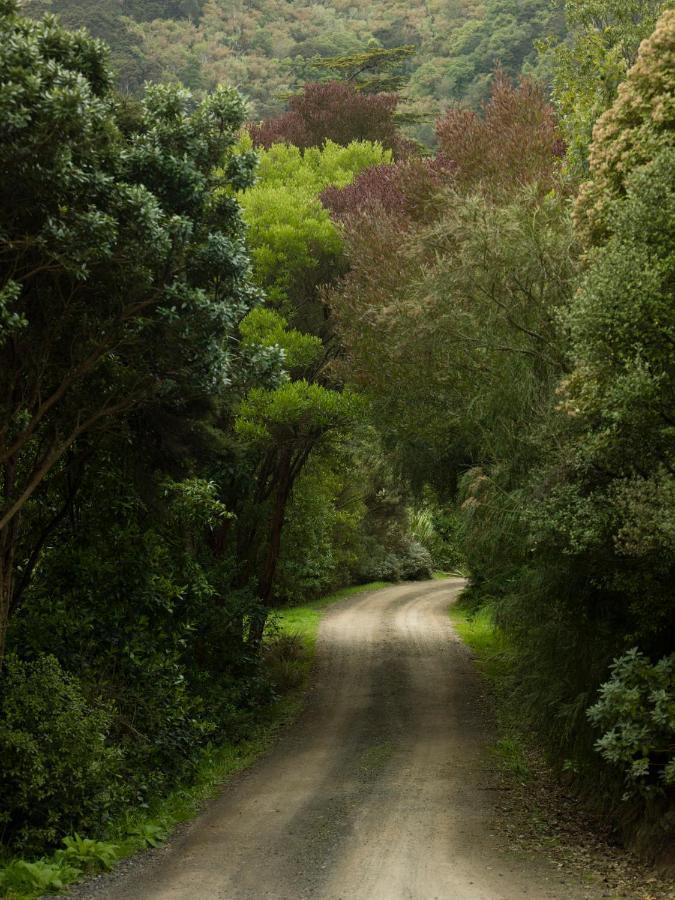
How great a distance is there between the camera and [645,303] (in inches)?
406

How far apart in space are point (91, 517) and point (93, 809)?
435cm

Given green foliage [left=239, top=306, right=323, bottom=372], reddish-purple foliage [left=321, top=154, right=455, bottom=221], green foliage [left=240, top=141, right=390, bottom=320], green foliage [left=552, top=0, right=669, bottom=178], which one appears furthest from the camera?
green foliage [left=240, top=141, right=390, bottom=320]

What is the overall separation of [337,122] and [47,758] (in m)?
26.6

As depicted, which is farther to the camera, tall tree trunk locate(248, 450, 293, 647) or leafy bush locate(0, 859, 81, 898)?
tall tree trunk locate(248, 450, 293, 647)

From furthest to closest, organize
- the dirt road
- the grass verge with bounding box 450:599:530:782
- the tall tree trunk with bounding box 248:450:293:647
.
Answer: the tall tree trunk with bounding box 248:450:293:647 < the grass verge with bounding box 450:599:530:782 < the dirt road

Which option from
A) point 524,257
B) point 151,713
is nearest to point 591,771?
point 151,713

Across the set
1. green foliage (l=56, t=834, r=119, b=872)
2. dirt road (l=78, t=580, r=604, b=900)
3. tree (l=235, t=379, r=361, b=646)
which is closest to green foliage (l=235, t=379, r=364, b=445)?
tree (l=235, t=379, r=361, b=646)

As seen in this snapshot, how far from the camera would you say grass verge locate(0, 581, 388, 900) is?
10.5m

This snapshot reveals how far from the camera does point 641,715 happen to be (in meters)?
10.7

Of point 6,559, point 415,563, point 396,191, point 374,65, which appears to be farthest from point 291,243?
point 415,563

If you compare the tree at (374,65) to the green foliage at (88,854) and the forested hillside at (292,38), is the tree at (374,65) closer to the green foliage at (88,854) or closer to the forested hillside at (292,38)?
the forested hillside at (292,38)

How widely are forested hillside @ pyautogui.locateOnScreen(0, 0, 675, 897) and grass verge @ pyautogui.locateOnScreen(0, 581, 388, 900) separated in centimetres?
6

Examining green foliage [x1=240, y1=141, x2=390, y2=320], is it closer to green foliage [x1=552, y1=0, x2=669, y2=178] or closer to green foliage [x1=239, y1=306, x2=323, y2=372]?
green foliage [x1=239, y1=306, x2=323, y2=372]

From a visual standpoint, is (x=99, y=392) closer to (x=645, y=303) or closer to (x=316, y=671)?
(x=645, y=303)
